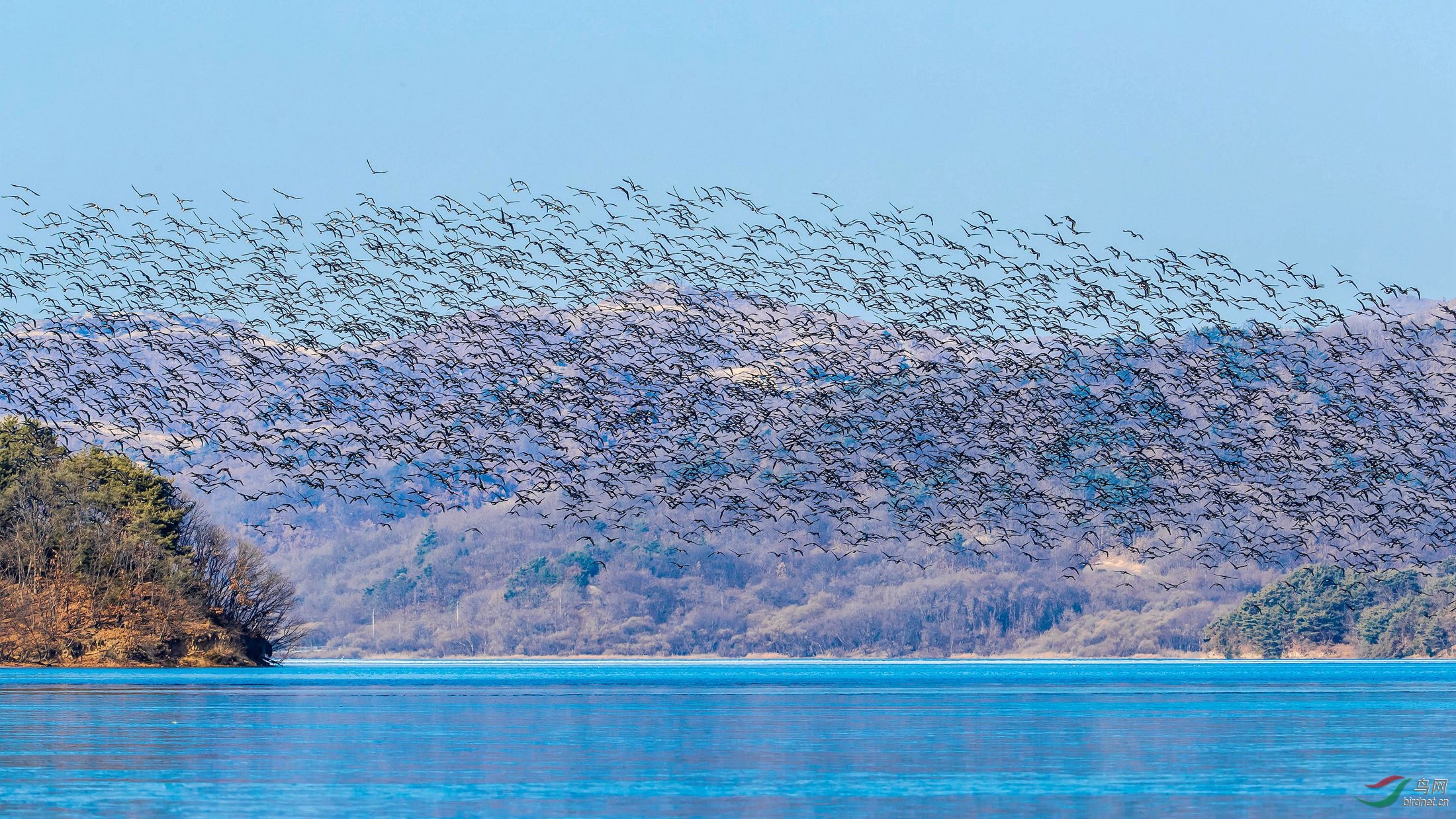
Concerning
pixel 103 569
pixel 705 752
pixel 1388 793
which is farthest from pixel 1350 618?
pixel 1388 793

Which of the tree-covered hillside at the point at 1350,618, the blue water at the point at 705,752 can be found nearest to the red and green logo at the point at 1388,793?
the blue water at the point at 705,752

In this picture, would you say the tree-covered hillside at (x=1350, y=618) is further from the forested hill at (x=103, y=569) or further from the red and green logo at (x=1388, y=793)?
the red and green logo at (x=1388, y=793)

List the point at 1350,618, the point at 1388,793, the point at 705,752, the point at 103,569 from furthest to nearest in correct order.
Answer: the point at 1350,618
the point at 103,569
the point at 705,752
the point at 1388,793

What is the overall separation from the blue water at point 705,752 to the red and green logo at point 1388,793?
0.34 meters

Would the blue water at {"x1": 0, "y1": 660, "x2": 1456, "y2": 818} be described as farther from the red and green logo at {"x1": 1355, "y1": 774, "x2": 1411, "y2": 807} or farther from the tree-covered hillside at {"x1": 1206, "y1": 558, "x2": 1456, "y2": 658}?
the tree-covered hillside at {"x1": 1206, "y1": 558, "x2": 1456, "y2": 658}

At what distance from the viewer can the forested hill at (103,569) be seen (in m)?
102

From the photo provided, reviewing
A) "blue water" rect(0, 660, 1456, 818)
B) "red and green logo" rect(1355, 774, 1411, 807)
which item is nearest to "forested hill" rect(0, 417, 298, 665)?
"blue water" rect(0, 660, 1456, 818)

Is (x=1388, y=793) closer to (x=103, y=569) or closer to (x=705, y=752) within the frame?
(x=705, y=752)

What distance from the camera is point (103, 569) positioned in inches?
4126

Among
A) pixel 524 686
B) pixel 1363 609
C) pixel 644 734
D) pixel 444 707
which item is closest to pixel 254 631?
pixel 524 686

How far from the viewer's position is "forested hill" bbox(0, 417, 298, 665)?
102 metres

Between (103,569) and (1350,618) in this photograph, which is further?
(1350,618)

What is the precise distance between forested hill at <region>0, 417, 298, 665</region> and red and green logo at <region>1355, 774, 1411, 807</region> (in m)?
81.9

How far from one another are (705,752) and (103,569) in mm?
72262
